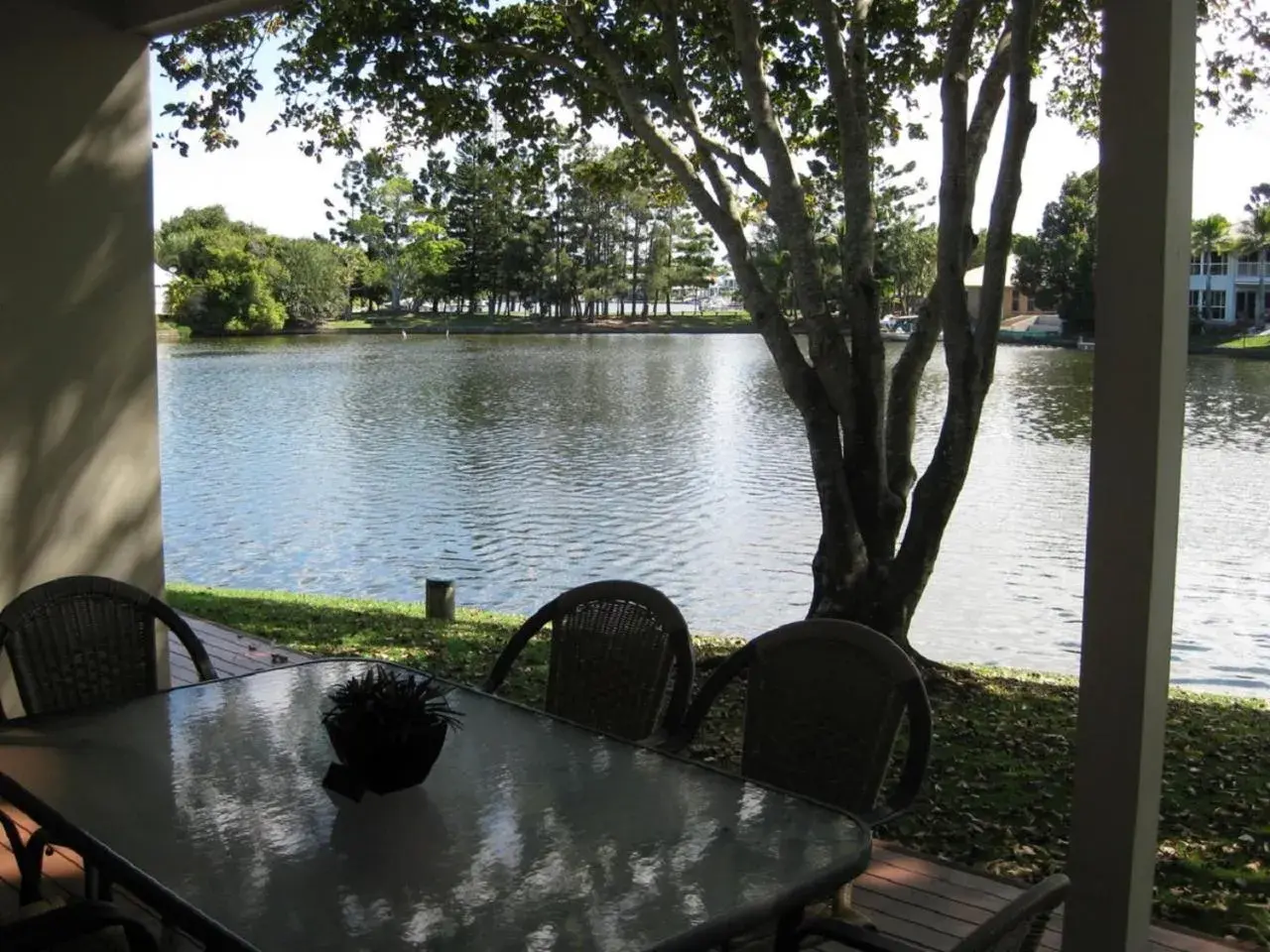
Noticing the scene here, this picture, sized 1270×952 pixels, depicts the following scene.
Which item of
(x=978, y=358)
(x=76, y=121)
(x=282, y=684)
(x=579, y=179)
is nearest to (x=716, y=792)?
(x=282, y=684)

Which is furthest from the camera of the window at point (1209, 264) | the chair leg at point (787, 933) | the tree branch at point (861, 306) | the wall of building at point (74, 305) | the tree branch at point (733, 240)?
the window at point (1209, 264)

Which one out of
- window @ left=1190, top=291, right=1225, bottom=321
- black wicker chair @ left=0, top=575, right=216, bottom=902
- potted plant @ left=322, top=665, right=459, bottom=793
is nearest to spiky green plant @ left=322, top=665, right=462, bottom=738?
potted plant @ left=322, top=665, right=459, bottom=793

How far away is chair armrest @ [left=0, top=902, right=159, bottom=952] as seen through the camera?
1427 mm

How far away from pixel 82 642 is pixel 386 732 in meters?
1.15

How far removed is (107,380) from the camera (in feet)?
11.8

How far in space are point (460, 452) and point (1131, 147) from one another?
14549 mm

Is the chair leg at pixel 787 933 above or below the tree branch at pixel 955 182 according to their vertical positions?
below

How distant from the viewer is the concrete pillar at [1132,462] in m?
1.79

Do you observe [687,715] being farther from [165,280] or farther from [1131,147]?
[165,280]

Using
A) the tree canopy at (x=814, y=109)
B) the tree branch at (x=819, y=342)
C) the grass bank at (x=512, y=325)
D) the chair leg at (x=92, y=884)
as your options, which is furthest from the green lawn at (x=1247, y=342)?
the chair leg at (x=92, y=884)

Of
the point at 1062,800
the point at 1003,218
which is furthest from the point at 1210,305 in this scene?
the point at 1062,800

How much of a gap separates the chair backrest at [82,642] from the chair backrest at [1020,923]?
1.81m

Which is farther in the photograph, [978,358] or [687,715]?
[978,358]

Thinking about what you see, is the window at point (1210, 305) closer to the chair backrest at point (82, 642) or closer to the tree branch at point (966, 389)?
the tree branch at point (966, 389)
